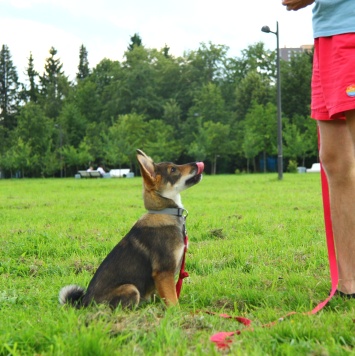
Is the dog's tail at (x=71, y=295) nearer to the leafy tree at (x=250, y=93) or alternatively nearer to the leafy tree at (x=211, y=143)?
the leafy tree at (x=211, y=143)

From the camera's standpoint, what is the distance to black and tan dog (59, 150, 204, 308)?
13.9ft

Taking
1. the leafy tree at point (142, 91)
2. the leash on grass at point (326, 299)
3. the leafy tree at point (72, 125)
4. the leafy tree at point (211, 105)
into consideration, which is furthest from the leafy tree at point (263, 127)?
the leash on grass at point (326, 299)

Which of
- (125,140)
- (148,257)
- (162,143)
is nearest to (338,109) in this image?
(148,257)

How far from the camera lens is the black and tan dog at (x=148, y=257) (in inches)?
167

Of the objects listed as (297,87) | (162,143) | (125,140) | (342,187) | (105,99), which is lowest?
(342,187)

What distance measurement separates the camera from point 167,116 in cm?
7369

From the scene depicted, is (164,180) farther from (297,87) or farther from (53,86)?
(53,86)

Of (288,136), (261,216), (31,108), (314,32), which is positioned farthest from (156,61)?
(314,32)

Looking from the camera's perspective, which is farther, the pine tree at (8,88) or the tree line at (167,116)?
the pine tree at (8,88)

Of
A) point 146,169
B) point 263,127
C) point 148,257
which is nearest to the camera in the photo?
point 148,257

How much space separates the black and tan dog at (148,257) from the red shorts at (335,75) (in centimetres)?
157

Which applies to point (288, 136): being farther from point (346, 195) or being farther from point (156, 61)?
point (346, 195)

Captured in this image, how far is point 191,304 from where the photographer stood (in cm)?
446

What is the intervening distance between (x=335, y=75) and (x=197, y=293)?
85.2 inches
